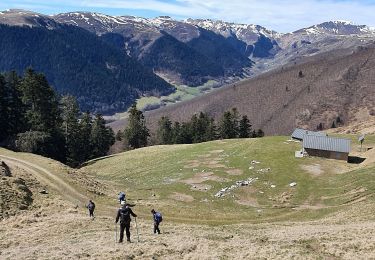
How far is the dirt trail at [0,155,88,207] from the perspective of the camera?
53.1m

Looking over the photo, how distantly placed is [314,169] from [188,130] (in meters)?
87.5

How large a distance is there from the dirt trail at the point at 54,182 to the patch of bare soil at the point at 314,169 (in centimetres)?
4657

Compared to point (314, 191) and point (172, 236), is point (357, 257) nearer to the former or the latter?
point (172, 236)

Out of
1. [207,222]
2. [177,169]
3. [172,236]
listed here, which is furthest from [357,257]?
[177,169]

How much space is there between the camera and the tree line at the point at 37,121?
10738 centimetres

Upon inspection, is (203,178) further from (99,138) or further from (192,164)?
(99,138)

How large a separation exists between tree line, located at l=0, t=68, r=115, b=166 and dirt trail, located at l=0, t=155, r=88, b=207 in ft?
142

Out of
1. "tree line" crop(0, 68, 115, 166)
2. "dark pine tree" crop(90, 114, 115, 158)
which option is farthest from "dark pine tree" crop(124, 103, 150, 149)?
"tree line" crop(0, 68, 115, 166)

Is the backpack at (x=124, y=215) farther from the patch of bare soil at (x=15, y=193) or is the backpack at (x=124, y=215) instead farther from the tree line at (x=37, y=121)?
the tree line at (x=37, y=121)

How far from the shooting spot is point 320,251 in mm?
31469

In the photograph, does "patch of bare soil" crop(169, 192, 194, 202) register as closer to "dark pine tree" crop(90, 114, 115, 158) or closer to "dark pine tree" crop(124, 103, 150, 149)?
"dark pine tree" crop(90, 114, 115, 158)

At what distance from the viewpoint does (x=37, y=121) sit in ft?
364

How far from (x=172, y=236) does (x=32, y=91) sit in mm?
87397

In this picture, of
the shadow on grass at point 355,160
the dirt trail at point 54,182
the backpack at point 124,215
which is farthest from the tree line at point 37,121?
the backpack at point 124,215
